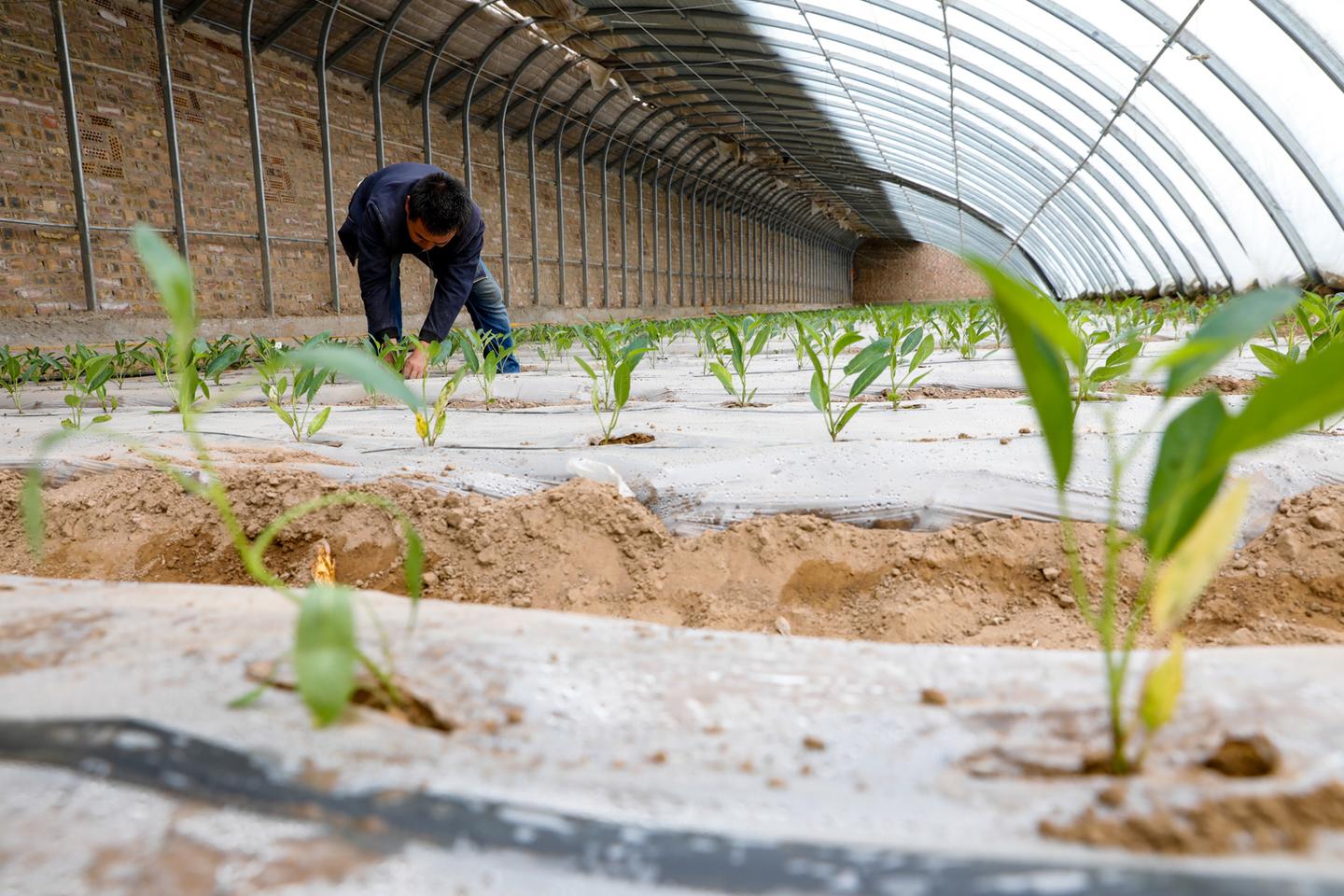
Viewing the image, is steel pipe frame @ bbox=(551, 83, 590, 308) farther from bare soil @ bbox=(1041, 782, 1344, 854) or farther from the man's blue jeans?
bare soil @ bbox=(1041, 782, 1344, 854)

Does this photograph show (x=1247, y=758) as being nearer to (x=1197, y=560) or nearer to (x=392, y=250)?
(x=1197, y=560)

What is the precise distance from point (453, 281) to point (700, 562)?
2777 millimetres

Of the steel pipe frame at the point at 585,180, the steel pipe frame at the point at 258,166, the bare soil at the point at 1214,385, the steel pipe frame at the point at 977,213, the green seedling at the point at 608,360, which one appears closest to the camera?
the green seedling at the point at 608,360

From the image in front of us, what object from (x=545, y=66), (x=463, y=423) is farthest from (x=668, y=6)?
(x=463, y=423)

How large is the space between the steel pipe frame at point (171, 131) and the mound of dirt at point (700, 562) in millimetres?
7111

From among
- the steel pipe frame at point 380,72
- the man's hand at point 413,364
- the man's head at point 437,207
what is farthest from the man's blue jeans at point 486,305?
the steel pipe frame at point 380,72

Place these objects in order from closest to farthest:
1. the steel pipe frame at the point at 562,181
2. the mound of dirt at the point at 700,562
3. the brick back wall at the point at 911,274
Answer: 1. the mound of dirt at the point at 700,562
2. the steel pipe frame at the point at 562,181
3. the brick back wall at the point at 911,274

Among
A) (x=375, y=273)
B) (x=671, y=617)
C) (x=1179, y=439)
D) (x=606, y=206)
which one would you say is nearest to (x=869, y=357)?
(x=671, y=617)

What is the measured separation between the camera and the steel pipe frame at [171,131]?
749 cm

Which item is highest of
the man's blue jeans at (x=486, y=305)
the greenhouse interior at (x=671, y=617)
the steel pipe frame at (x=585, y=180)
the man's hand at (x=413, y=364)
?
the steel pipe frame at (x=585, y=180)

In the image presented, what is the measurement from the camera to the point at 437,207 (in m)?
3.29

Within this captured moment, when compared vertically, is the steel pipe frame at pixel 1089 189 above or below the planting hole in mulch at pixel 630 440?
above

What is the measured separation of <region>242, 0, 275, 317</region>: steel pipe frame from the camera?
8.20m

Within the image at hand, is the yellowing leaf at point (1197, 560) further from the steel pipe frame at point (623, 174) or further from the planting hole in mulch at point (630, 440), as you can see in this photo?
the steel pipe frame at point (623, 174)
